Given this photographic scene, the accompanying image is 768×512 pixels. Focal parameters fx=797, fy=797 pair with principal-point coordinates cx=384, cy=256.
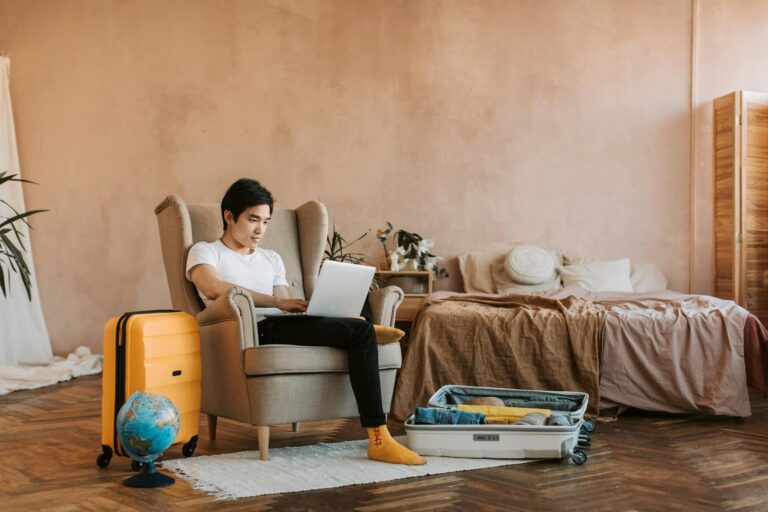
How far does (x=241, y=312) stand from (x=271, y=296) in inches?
9.8

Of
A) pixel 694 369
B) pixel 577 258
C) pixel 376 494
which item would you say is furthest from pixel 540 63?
pixel 376 494

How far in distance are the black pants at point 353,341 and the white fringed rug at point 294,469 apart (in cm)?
19

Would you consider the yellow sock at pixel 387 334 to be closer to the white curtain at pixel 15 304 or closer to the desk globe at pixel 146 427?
the desk globe at pixel 146 427

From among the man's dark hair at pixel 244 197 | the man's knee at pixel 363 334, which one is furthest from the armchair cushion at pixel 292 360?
the man's dark hair at pixel 244 197

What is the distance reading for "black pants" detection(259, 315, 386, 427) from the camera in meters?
2.90

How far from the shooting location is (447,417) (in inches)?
119

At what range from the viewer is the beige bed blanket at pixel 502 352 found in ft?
12.7

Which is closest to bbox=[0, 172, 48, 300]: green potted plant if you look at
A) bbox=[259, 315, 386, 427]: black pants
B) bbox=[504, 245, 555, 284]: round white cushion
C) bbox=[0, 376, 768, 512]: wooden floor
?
bbox=[0, 376, 768, 512]: wooden floor

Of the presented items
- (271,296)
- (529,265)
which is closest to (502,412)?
(271,296)

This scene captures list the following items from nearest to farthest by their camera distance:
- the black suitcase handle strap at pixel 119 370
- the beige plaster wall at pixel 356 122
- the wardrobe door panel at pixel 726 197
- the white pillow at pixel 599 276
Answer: the black suitcase handle strap at pixel 119 370, the white pillow at pixel 599 276, the wardrobe door panel at pixel 726 197, the beige plaster wall at pixel 356 122

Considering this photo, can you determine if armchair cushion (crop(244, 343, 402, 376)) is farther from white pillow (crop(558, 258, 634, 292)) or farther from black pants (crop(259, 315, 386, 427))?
white pillow (crop(558, 258, 634, 292))

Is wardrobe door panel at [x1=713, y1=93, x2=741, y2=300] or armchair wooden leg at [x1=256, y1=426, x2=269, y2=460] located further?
wardrobe door panel at [x1=713, y1=93, x2=741, y2=300]

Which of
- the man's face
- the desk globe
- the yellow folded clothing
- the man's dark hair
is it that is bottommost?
the yellow folded clothing

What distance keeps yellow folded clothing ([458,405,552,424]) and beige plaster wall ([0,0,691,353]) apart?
2.78 m
